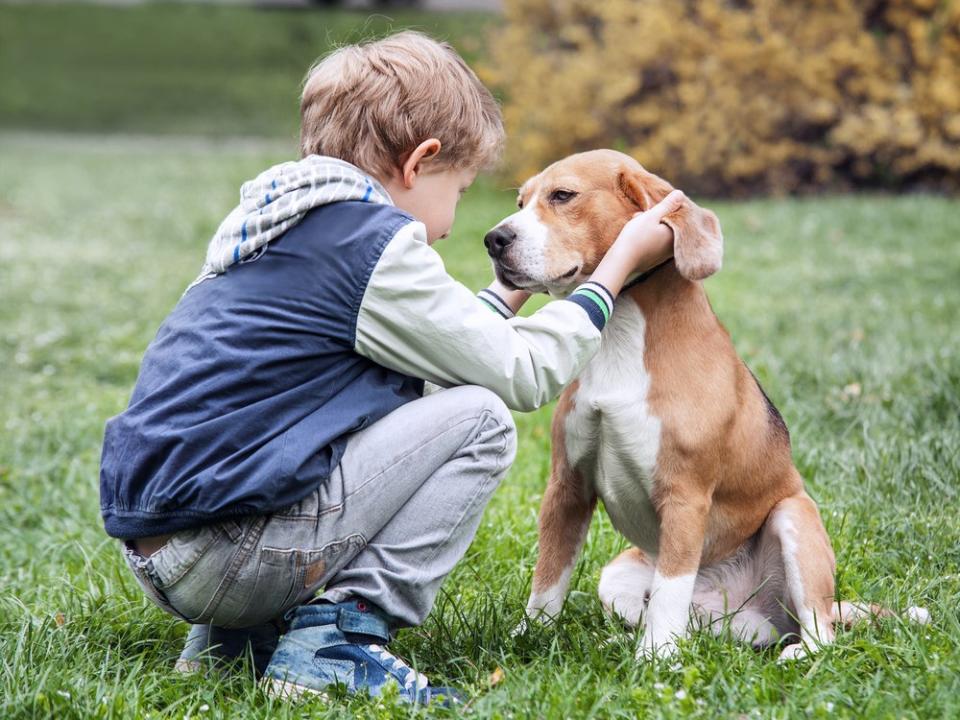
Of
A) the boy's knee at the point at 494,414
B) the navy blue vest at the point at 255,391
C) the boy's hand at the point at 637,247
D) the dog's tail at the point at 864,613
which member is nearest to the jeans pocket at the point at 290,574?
the navy blue vest at the point at 255,391

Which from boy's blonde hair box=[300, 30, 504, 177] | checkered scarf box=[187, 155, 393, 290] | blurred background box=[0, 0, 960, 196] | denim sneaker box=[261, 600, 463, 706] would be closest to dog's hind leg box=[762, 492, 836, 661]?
denim sneaker box=[261, 600, 463, 706]

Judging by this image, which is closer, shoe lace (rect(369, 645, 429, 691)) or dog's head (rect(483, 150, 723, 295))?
shoe lace (rect(369, 645, 429, 691))

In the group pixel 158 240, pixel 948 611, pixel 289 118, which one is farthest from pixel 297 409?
pixel 289 118

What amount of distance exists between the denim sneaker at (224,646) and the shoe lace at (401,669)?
0.37 m

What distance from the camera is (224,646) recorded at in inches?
113

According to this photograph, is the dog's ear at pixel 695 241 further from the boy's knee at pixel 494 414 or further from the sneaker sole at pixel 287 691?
the sneaker sole at pixel 287 691

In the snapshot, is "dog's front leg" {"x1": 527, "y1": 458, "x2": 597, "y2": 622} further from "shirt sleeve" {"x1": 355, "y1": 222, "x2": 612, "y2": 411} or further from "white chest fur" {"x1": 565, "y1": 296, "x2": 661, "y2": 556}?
"shirt sleeve" {"x1": 355, "y1": 222, "x2": 612, "y2": 411}

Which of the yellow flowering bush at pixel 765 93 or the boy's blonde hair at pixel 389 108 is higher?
the boy's blonde hair at pixel 389 108

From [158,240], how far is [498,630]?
8.79m

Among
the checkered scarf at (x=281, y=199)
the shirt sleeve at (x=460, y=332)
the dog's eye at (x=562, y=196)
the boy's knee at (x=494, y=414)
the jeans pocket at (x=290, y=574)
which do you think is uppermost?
the checkered scarf at (x=281, y=199)

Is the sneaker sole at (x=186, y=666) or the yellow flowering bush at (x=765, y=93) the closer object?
the sneaker sole at (x=186, y=666)

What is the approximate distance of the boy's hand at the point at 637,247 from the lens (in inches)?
107

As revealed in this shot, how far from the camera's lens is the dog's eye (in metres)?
2.92

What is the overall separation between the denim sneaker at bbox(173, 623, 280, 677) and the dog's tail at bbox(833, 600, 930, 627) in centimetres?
152
